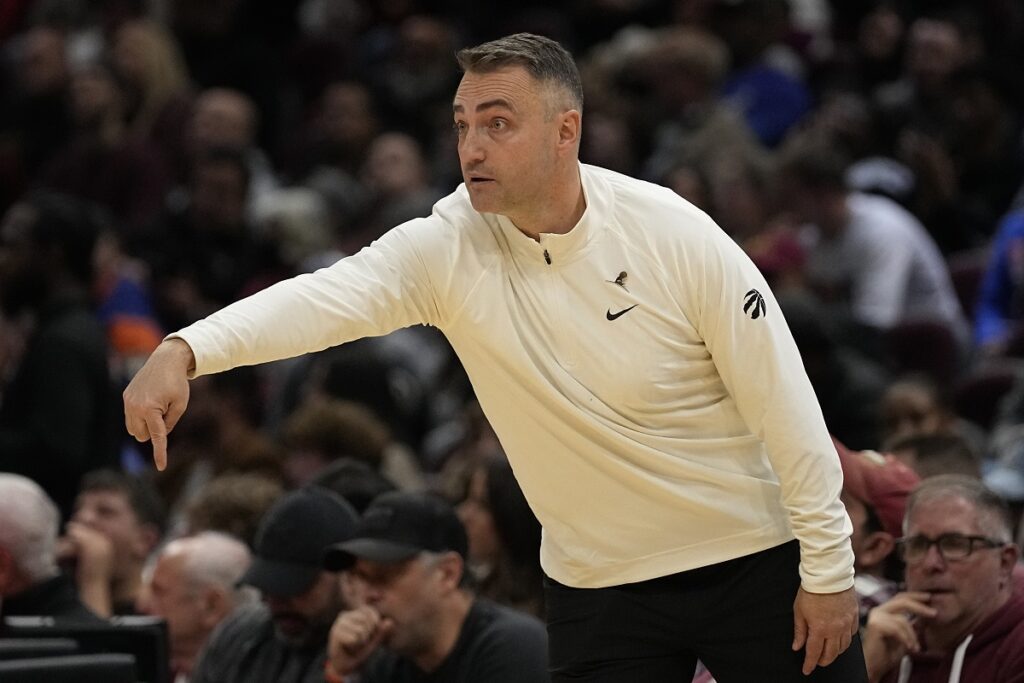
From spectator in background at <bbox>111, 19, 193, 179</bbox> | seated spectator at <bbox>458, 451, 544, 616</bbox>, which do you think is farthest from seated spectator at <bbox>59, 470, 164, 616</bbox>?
spectator in background at <bbox>111, 19, 193, 179</bbox>

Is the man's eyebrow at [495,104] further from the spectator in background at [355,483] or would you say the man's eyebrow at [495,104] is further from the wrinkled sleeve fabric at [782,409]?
the spectator in background at [355,483]

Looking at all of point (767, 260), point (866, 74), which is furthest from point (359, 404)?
point (866, 74)

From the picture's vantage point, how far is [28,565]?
5512 mm

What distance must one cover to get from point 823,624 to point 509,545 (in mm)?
2122

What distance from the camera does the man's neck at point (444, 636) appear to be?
4840 millimetres

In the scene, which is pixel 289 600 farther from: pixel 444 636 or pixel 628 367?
pixel 628 367

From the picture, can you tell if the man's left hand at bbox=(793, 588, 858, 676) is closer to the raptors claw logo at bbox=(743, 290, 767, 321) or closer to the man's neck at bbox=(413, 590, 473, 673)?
the raptors claw logo at bbox=(743, 290, 767, 321)

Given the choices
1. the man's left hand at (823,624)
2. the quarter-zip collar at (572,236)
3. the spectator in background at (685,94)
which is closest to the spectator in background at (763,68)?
the spectator in background at (685,94)

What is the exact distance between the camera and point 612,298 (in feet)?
11.2

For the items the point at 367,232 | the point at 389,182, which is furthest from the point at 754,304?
the point at 389,182

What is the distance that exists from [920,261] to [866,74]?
2991mm

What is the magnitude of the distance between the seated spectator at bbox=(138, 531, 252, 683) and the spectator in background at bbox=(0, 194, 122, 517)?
3.22 feet

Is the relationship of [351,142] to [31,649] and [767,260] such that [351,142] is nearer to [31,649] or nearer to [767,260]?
[767,260]

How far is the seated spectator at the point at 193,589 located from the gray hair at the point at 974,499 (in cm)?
248
